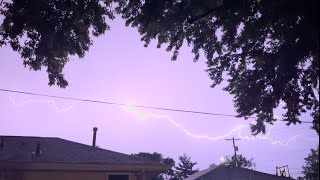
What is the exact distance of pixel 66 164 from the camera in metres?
14.6

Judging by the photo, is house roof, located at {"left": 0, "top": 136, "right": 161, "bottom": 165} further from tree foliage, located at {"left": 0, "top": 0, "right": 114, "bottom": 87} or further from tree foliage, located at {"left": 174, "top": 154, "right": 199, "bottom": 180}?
tree foliage, located at {"left": 174, "top": 154, "right": 199, "bottom": 180}

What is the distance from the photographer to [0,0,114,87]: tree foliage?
9.52 meters

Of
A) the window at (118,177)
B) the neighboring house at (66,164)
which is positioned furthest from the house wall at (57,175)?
the window at (118,177)

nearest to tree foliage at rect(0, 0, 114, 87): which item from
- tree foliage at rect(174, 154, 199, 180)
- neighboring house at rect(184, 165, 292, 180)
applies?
neighboring house at rect(184, 165, 292, 180)

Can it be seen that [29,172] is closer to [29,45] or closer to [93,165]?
[93,165]

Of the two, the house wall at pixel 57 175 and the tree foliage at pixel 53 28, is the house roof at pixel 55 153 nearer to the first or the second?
the house wall at pixel 57 175

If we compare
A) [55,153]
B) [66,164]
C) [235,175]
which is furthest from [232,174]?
[66,164]

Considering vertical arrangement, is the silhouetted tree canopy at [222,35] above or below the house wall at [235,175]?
above

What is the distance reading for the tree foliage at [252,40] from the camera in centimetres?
965

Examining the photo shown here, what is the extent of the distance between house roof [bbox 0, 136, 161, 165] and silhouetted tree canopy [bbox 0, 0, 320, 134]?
17.0 feet

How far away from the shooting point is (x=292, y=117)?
13.6 meters

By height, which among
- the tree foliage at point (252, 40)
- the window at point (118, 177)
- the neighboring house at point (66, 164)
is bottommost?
the window at point (118, 177)

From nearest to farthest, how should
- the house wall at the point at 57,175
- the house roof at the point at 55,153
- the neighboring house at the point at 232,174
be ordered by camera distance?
the house wall at the point at 57,175
the house roof at the point at 55,153
the neighboring house at the point at 232,174

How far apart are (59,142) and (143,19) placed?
11.4 meters
